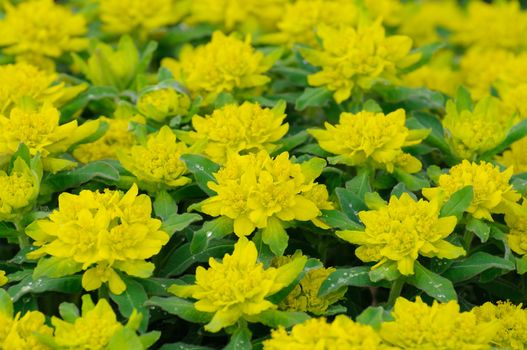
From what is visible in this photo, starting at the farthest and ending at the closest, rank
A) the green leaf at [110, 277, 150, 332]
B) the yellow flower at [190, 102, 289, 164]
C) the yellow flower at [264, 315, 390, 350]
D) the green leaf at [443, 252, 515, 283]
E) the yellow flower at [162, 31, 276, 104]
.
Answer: the yellow flower at [162, 31, 276, 104]
the yellow flower at [190, 102, 289, 164]
the green leaf at [443, 252, 515, 283]
the green leaf at [110, 277, 150, 332]
the yellow flower at [264, 315, 390, 350]

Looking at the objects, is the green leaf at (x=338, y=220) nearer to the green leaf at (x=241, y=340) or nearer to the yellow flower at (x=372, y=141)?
the yellow flower at (x=372, y=141)

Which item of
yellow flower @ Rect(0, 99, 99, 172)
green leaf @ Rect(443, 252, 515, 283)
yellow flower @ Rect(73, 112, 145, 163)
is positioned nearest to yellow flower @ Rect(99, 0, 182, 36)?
yellow flower @ Rect(73, 112, 145, 163)

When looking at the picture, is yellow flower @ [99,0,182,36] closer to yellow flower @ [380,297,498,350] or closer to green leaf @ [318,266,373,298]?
green leaf @ [318,266,373,298]

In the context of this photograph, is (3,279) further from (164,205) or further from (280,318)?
(280,318)

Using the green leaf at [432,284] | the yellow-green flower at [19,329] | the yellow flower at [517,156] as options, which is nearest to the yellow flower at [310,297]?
the green leaf at [432,284]

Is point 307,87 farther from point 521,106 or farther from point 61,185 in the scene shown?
point 61,185
